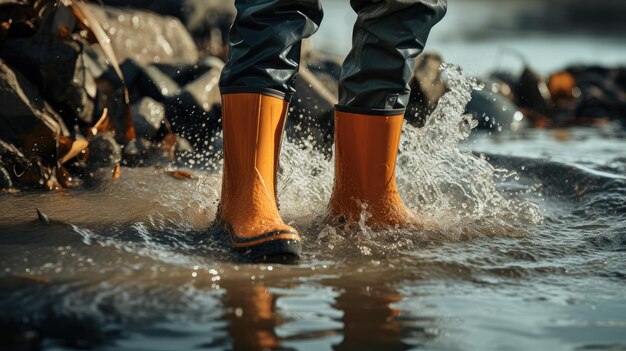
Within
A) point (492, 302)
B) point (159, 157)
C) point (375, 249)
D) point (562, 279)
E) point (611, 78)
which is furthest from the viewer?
point (611, 78)

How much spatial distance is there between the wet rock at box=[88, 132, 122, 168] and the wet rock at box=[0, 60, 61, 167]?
299mm

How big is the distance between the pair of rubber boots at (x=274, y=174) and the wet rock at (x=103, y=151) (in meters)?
1.29

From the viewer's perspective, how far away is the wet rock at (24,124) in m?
3.85

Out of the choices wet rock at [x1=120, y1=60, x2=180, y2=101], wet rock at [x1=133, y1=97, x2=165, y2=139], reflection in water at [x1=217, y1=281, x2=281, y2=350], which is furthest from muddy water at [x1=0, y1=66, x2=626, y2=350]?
wet rock at [x1=120, y1=60, x2=180, y2=101]

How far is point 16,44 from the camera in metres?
4.16

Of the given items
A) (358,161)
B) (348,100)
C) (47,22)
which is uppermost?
(47,22)

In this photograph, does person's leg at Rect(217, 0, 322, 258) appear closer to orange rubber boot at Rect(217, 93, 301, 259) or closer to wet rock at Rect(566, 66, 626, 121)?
orange rubber boot at Rect(217, 93, 301, 259)

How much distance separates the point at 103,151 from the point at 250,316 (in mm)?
2155

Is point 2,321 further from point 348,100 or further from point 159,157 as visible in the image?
point 159,157

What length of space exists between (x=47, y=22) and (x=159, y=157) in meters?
0.83

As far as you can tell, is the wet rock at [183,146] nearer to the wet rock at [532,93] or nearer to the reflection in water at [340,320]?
the reflection in water at [340,320]

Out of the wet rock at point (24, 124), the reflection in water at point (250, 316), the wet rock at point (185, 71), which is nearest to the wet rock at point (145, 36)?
the wet rock at point (185, 71)

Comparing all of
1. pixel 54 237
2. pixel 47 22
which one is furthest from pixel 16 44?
pixel 54 237

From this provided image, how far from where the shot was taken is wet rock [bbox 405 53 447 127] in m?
5.63
